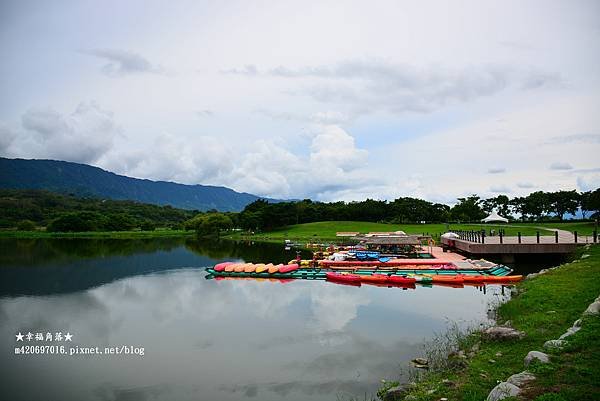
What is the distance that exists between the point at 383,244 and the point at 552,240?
19.9 meters

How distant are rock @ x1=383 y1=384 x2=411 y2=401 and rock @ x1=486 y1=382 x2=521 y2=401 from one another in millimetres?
3771

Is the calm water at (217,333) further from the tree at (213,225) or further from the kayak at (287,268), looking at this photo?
the tree at (213,225)

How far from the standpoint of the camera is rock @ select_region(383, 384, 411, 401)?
45.0ft

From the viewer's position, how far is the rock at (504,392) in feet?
32.5

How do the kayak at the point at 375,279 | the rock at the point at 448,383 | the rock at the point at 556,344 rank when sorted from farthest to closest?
the kayak at the point at 375,279 < the rock at the point at 448,383 < the rock at the point at 556,344

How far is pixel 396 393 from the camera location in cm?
1384

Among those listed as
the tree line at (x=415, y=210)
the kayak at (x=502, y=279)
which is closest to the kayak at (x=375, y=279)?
the kayak at (x=502, y=279)

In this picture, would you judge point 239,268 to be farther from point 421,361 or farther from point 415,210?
point 415,210

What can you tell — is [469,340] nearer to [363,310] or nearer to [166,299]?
[363,310]

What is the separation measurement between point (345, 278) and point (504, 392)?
30.2 meters

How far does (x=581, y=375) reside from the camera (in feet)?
33.9

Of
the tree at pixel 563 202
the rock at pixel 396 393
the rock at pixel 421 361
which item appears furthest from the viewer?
the tree at pixel 563 202

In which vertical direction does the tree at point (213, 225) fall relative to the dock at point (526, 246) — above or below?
above

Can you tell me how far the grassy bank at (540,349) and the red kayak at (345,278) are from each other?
57.0 feet
